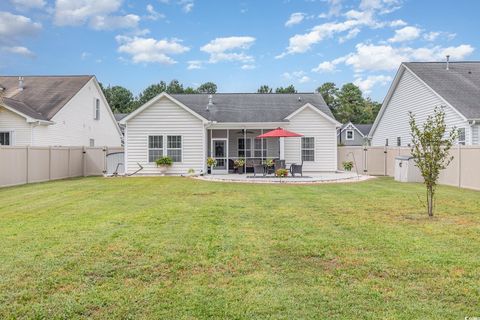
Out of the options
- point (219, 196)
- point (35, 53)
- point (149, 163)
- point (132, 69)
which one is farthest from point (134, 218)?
point (132, 69)

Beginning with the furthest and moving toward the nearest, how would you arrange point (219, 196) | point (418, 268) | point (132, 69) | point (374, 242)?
1. point (132, 69)
2. point (219, 196)
3. point (374, 242)
4. point (418, 268)

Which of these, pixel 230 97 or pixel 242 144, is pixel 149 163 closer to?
pixel 242 144

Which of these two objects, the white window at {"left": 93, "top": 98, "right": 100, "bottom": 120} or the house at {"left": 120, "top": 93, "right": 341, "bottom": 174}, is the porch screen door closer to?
the house at {"left": 120, "top": 93, "right": 341, "bottom": 174}

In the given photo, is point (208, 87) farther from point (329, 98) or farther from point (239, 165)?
point (239, 165)

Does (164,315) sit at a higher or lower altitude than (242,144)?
lower

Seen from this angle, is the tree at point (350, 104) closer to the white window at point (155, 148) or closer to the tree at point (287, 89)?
the tree at point (287, 89)

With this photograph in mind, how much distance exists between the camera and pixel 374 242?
19.6 ft

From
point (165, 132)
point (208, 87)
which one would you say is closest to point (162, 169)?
point (165, 132)

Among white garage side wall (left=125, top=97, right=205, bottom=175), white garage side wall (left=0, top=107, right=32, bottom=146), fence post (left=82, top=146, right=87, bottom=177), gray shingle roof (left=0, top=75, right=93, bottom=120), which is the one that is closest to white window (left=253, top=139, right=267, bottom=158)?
white garage side wall (left=125, top=97, right=205, bottom=175)

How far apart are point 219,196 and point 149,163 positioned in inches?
411

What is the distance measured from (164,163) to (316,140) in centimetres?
895

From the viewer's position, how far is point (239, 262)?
5.00 meters

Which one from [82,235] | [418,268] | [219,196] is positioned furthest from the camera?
[219,196]

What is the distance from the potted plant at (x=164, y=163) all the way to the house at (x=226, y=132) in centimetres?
38
